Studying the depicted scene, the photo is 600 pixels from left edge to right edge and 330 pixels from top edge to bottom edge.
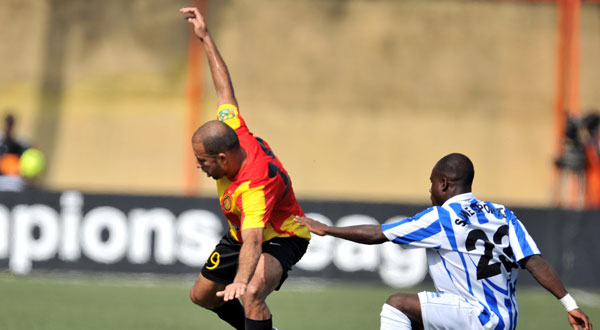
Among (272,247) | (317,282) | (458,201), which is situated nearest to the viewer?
(458,201)

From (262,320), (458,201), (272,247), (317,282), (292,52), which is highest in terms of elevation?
(292,52)

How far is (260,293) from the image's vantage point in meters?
6.03

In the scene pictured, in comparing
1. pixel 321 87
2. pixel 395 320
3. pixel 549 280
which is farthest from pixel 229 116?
Answer: pixel 321 87

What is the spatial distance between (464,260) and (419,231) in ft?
1.03

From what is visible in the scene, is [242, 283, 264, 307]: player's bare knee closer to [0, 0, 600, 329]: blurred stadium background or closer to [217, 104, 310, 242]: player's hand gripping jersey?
[217, 104, 310, 242]: player's hand gripping jersey

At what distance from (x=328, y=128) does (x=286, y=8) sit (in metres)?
2.60

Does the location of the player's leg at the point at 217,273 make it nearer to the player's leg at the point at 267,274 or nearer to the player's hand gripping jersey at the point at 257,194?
the player's hand gripping jersey at the point at 257,194

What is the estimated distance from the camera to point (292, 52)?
19.0 m

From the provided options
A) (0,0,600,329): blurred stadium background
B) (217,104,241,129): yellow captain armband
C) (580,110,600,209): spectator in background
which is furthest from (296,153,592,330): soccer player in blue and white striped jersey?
(0,0,600,329): blurred stadium background

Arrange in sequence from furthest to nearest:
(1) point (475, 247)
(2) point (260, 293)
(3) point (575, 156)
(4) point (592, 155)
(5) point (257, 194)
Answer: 1. (4) point (592, 155)
2. (3) point (575, 156)
3. (2) point (260, 293)
4. (5) point (257, 194)
5. (1) point (475, 247)

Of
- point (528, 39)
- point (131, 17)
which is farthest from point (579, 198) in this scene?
point (131, 17)

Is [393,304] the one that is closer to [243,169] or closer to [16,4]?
[243,169]

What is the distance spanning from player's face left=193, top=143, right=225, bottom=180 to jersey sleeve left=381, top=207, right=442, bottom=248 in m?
1.14

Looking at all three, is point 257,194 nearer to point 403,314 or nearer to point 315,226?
point 315,226
